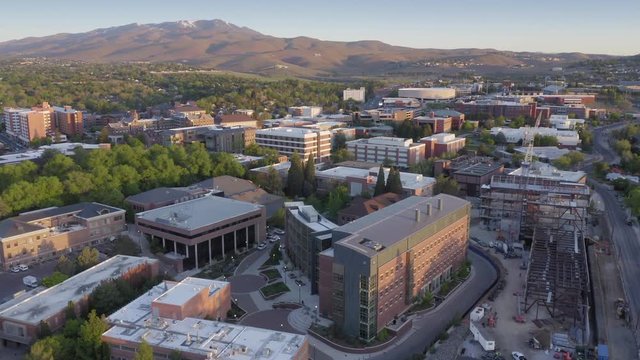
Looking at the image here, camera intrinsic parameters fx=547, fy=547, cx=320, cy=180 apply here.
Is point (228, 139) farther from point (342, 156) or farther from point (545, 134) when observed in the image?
point (545, 134)

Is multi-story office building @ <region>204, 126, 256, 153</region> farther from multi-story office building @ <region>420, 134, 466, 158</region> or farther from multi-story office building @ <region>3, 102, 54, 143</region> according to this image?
multi-story office building @ <region>3, 102, 54, 143</region>

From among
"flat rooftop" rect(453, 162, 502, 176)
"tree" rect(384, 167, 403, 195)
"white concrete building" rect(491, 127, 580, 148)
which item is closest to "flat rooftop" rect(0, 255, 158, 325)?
"tree" rect(384, 167, 403, 195)

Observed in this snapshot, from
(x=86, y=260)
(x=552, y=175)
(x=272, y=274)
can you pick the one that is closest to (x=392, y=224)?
(x=272, y=274)

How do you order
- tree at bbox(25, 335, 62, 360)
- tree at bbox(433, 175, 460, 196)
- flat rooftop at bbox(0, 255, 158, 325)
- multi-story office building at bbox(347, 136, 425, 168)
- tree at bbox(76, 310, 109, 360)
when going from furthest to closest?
multi-story office building at bbox(347, 136, 425, 168) → tree at bbox(433, 175, 460, 196) → flat rooftop at bbox(0, 255, 158, 325) → tree at bbox(76, 310, 109, 360) → tree at bbox(25, 335, 62, 360)

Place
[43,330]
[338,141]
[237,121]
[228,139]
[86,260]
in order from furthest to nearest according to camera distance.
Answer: [237,121] → [338,141] → [228,139] → [86,260] → [43,330]

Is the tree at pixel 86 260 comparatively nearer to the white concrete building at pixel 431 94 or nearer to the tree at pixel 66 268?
the tree at pixel 66 268

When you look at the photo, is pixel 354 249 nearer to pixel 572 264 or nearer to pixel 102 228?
pixel 572 264
